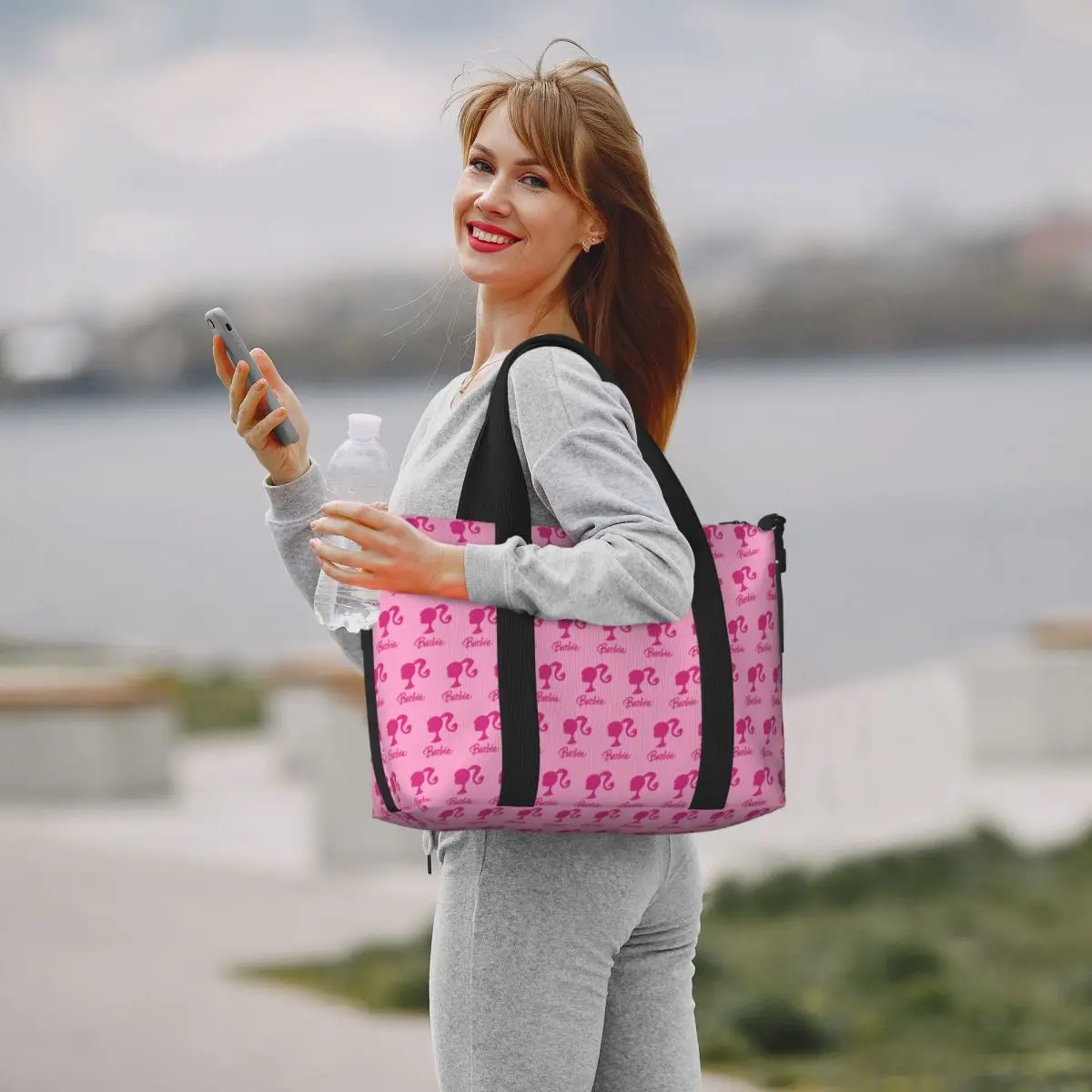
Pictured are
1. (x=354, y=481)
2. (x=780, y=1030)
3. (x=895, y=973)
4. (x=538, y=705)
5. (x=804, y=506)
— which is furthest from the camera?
(x=804, y=506)

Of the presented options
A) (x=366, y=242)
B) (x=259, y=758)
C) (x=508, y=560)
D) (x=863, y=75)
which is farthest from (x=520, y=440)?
(x=863, y=75)

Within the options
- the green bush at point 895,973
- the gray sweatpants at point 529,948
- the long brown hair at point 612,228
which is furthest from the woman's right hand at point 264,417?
the green bush at point 895,973

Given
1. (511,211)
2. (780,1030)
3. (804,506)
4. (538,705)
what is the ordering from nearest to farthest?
(538,705) < (511,211) < (780,1030) < (804,506)

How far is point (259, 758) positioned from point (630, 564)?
11.4 m

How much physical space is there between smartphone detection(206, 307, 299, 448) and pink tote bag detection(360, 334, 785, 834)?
0.87 ft

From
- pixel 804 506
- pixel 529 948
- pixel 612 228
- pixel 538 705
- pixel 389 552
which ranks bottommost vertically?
pixel 529 948

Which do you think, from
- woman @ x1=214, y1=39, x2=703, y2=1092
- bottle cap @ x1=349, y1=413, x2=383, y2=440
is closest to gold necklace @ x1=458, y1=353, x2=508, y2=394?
woman @ x1=214, y1=39, x2=703, y2=1092

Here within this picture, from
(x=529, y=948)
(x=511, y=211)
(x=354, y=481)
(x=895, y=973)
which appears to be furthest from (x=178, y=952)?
(x=511, y=211)

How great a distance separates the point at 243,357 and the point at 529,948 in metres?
0.65

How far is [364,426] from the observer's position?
1.74m

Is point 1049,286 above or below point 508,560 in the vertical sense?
above

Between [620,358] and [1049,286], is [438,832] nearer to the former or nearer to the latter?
[620,358]

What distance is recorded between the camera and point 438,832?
164cm

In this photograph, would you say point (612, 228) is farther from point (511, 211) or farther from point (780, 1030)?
point (780, 1030)
